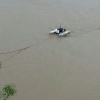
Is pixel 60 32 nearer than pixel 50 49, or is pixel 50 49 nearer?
pixel 50 49

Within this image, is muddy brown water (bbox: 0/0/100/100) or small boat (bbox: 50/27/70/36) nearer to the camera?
muddy brown water (bbox: 0/0/100/100)

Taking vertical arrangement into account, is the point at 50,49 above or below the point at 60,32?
below

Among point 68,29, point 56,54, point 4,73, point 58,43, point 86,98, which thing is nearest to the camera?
point 86,98

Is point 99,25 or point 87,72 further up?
point 99,25

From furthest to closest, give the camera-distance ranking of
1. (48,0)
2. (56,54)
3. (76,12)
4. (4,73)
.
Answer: (48,0) → (76,12) → (56,54) → (4,73)

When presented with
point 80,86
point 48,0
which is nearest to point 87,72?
point 80,86

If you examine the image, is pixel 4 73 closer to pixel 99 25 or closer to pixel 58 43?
pixel 58 43

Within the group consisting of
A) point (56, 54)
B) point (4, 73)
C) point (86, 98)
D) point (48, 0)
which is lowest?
point (86, 98)

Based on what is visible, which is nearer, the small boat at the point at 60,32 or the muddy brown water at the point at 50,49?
the muddy brown water at the point at 50,49
